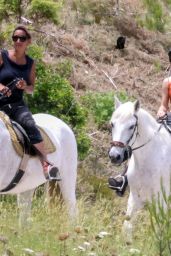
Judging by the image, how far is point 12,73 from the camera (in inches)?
340

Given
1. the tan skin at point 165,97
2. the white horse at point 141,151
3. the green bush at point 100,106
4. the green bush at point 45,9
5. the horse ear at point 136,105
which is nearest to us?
the white horse at point 141,151

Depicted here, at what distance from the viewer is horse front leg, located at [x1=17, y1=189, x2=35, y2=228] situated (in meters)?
7.45

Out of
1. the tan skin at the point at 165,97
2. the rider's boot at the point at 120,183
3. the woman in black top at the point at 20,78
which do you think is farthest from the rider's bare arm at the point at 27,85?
the tan skin at the point at 165,97

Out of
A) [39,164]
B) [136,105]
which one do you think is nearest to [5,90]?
[39,164]

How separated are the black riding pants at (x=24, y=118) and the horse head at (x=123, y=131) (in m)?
0.92

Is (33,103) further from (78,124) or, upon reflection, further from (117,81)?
(117,81)

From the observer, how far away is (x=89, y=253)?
5.68m

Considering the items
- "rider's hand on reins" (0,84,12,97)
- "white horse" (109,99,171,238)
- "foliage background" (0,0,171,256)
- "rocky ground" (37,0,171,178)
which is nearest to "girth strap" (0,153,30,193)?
"foliage background" (0,0,171,256)

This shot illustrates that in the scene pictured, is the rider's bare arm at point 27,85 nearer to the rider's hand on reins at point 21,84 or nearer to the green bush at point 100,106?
the rider's hand on reins at point 21,84

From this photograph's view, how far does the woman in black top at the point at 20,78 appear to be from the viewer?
28.4 feet

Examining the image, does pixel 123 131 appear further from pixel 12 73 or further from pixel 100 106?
pixel 100 106

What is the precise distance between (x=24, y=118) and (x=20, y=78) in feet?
1.57

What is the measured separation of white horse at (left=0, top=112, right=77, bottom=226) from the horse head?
862 mm

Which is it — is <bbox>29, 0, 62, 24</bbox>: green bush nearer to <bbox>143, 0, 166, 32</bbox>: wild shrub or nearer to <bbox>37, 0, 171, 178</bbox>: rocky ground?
<bbox>37, 0, 171, 178</bbox>: rocky ground
